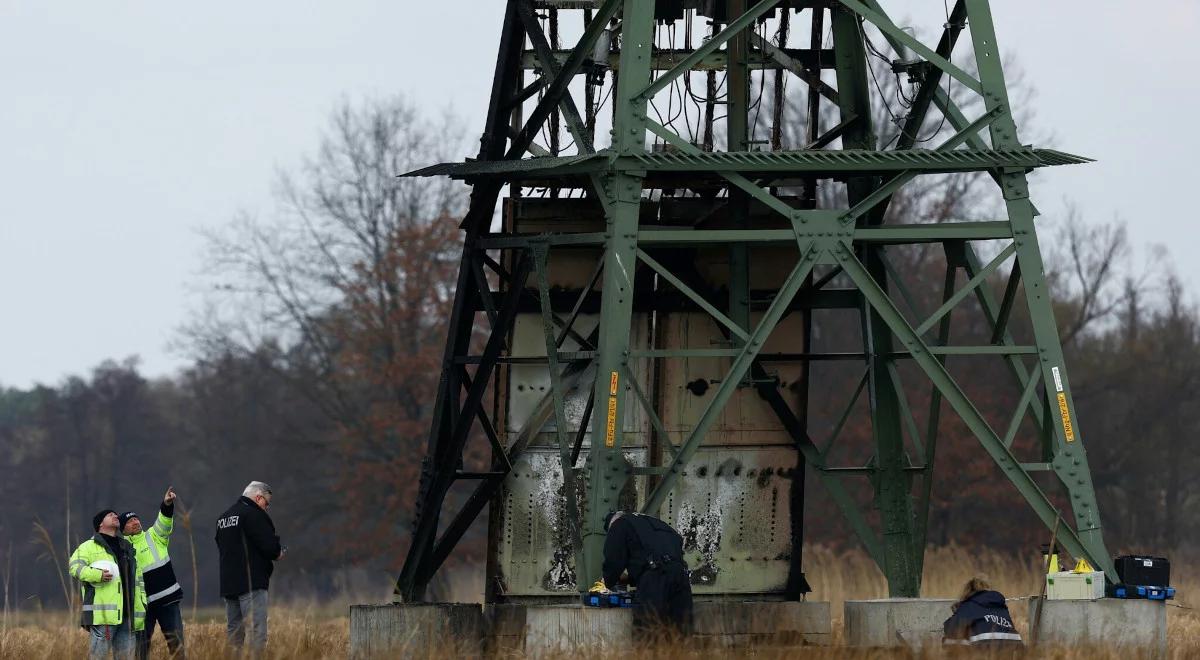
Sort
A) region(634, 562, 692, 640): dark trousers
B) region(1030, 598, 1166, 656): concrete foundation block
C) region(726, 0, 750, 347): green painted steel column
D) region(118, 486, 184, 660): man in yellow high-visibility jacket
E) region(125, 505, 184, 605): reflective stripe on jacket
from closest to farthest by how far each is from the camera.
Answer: region(634, 562, 692, 640): dark trousers
region(1030, 598, 1166, 656): concrete foundation block
region(118, 486, 184, 660): man in yellow high-visibility jacket
region(125, 505, 184, 605): reflective stripe on jacket
region(726, 0, 750, 347): green painted steel column

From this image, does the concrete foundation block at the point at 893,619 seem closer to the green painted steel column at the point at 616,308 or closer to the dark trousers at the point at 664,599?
the dark trousers at the point at 664,599

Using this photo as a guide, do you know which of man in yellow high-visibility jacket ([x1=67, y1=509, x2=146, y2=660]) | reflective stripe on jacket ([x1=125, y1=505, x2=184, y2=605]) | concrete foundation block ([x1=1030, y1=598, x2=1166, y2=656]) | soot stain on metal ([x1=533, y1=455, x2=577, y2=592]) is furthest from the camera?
soot stain on metal ([x1=533, y1=455, x2=577, y2=592])

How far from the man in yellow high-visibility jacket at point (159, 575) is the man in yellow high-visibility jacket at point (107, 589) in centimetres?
45

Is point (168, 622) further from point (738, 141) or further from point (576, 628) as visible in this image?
point (738, 141)

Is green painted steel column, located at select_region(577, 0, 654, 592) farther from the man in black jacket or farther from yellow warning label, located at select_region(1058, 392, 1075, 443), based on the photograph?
yellow warning label, located at select_region(1058, 392, 1075, 443)

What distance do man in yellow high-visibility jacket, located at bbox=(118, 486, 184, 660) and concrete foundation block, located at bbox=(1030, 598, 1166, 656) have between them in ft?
25.1

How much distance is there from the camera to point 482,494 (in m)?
21.4

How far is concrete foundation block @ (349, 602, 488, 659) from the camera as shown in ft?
60.2

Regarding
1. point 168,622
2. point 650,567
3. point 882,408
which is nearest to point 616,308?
point 650,567

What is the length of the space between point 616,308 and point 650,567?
8.19 ft

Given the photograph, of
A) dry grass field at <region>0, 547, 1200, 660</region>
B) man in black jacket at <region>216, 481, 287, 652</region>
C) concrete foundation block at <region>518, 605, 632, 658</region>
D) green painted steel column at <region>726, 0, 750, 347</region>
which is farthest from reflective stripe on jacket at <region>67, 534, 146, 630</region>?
green painted steel column at <region>726, 0, 750, 347</region>

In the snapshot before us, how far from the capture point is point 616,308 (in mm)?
17672

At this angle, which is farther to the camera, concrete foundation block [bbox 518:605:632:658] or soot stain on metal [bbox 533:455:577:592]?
soot stain on metal [bbox 533:455:577:592]

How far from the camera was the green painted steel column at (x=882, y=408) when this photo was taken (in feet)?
68.0
